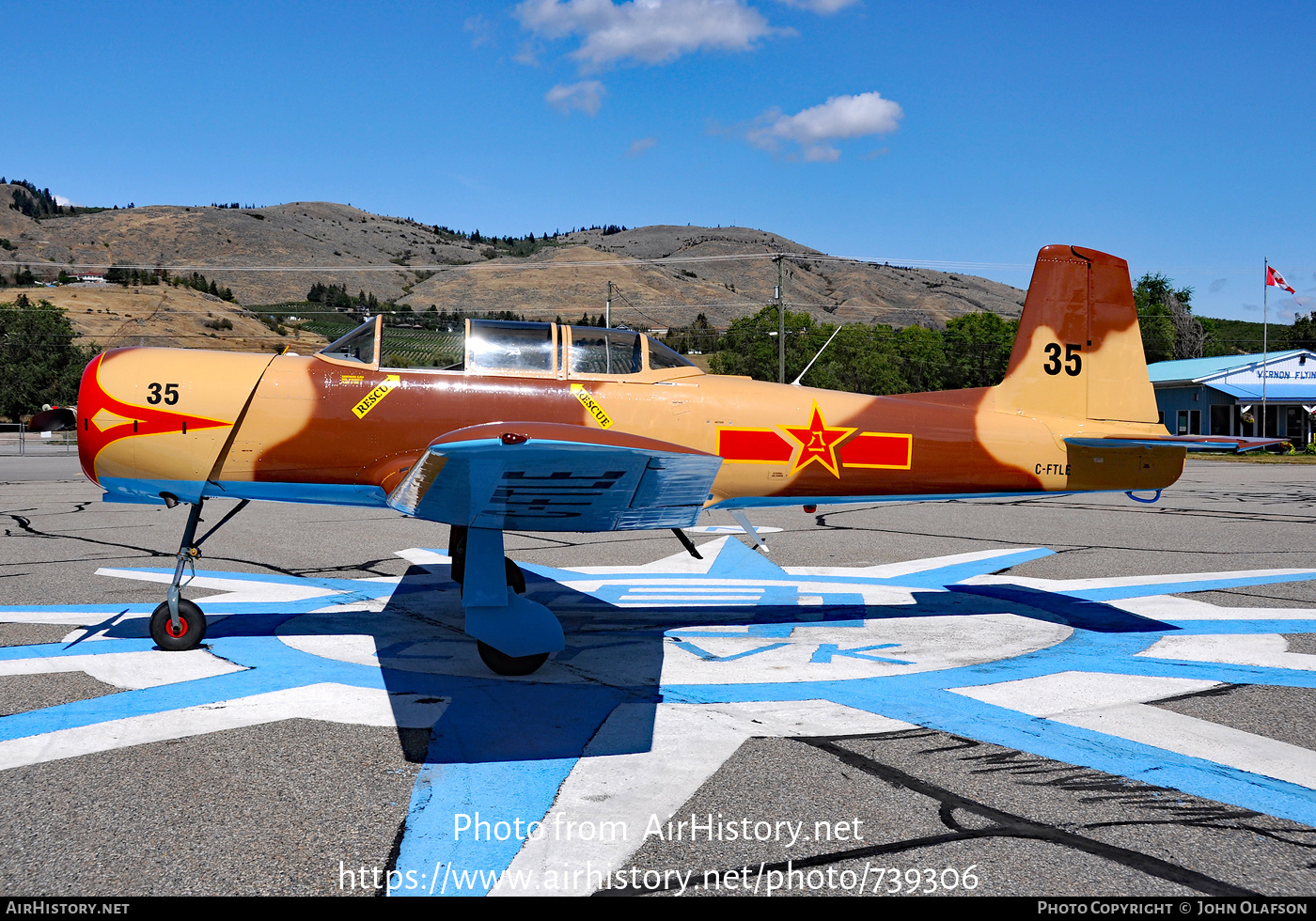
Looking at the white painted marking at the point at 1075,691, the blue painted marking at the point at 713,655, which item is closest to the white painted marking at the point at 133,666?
the blue painted marking at the point at 713,655

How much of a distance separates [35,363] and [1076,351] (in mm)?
74334

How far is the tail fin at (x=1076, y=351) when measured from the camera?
753 cm

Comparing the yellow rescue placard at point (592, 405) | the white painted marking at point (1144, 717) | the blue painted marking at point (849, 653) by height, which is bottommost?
the blue painted marking at point (849, 653)

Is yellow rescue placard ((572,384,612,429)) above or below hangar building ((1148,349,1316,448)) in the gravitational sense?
below

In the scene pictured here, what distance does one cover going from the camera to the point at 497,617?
551 cm

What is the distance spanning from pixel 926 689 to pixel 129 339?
86.6 metres

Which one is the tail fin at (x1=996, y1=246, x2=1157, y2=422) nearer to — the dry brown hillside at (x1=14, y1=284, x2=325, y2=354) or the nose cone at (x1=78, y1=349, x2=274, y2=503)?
the nose cone at (x1=78, y1=349, x2=274, y2=503)

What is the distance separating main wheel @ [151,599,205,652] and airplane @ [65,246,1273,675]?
0.05 feet

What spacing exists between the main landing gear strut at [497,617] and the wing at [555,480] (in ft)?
0.59

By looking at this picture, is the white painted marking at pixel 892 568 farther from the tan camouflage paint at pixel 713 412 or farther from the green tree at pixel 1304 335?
the green tree at pixel 1304 335

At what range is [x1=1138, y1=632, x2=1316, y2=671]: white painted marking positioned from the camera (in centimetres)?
594

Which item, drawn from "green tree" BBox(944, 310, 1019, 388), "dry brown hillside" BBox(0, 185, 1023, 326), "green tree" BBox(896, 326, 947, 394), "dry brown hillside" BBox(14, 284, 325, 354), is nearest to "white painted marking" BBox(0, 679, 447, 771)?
"green tree" BBox(944, 310, 1019, 388)

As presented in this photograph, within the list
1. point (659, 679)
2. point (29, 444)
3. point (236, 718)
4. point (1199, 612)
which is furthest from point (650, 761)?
point (29, 444)
